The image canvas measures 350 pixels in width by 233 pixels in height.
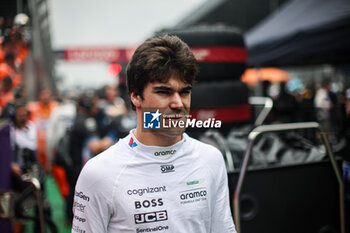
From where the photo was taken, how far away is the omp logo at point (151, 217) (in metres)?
1.42

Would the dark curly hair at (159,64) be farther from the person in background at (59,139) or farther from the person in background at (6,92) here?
the person in background at (59,139)

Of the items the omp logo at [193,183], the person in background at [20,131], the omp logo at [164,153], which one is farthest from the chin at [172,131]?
the person in background at [20,131]

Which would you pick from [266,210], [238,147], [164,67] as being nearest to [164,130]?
[164,67]

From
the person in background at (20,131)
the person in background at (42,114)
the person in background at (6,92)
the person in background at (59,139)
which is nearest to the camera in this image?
the person in background at (20,131)

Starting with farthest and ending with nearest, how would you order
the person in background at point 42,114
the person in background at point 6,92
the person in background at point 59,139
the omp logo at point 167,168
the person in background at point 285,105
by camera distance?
the person in background at point 42,114
the person in background at point 285,105
the person in background at point 59,139
the person in background at point 6,92
the omp logo at point 167,168

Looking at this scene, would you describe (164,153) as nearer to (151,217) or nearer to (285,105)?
(151,217)

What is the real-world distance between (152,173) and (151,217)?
0.18m

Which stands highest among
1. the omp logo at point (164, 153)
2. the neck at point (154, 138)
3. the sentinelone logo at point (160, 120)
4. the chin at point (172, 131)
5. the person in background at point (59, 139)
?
the sentinelone logo at point (160, 120)

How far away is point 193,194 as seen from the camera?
1.52 meters

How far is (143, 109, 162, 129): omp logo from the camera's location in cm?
144

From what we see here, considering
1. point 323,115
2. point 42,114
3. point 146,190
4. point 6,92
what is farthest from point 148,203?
point 42,114

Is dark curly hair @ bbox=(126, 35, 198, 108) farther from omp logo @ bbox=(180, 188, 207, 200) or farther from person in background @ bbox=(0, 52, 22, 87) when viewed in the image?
person in background @ bbox=(0, 52, 22, 87)

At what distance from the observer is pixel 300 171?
274 cm

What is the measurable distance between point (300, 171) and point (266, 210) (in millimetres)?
410
